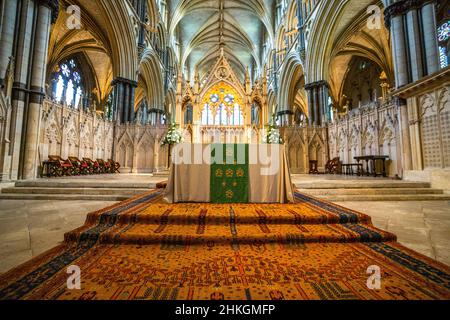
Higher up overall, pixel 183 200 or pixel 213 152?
pixel 213 152

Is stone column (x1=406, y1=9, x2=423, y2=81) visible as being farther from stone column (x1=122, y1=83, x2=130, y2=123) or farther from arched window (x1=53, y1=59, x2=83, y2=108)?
arched window (x1=53, y1=59, x2=83, y2=108)

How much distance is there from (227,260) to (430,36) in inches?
345

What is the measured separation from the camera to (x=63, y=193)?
4.43 metres

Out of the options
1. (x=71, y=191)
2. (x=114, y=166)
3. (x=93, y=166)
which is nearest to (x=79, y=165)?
(x=93, y=166)

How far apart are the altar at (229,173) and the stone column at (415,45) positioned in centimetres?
605

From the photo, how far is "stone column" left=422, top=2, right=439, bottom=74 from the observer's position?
19.6 feet

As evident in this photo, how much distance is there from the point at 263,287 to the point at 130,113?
12.3m

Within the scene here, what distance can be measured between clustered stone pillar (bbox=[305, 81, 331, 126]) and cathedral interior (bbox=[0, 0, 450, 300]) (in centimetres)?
9

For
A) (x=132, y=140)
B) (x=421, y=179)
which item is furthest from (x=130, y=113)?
(x=421, y=179)

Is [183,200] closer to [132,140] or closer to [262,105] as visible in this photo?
[132,140]

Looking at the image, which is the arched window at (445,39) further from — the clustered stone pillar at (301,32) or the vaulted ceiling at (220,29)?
the vaulted ceiling at (220,29)

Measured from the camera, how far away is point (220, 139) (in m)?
14.2

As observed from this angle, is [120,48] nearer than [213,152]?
No

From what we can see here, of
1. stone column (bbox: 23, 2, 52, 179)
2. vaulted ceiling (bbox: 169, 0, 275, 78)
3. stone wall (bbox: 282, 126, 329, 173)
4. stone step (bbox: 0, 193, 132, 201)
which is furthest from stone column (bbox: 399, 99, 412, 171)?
vaulted ceiling (bbox: 169, 0, 275, 78)
